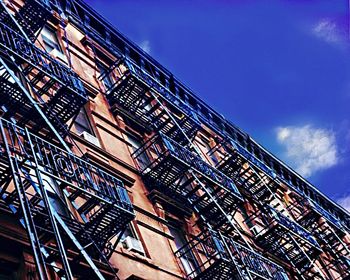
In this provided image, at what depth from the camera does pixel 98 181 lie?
39.0 ft

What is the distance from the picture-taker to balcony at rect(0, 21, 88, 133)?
1187 cm

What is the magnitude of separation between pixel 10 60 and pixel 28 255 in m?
4.96

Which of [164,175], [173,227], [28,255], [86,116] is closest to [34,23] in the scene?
[86,116]

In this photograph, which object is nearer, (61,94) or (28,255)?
(28,255)

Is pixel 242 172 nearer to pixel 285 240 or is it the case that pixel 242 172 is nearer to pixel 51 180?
pixel 285 240

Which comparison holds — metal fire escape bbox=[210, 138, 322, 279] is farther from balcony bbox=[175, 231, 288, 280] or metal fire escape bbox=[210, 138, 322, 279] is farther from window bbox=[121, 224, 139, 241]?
window bbox=[121, 224, 139, 241]

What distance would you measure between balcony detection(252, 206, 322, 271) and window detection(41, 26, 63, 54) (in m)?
10.1

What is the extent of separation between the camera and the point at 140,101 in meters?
18.8

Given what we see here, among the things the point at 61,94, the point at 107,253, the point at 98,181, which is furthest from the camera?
the point at 61,94

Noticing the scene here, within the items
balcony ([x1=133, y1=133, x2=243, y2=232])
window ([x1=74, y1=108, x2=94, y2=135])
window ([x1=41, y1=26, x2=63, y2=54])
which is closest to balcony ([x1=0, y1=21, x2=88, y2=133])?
window ([x1=74, y1=108, x2=94, y2=135])

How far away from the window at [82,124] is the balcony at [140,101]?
1.97 meters

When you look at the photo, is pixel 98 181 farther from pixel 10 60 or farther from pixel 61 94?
pixel 10 60

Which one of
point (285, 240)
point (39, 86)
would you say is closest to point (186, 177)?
point (285, 240)

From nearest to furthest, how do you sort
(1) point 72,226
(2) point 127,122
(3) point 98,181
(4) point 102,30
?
(1) point 72,226, (3) point 98,181, (2) point 127,122, (4) point 102,30
